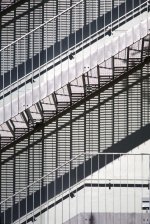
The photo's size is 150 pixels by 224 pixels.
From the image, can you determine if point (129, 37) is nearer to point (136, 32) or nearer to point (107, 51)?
point (136, 32)

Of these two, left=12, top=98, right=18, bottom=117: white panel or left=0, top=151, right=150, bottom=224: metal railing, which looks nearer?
left=12, top=98, right=18, bottom=117: white panel

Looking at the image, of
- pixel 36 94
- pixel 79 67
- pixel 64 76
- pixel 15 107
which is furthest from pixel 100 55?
pixel 15 107

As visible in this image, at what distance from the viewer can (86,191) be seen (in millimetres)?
16344

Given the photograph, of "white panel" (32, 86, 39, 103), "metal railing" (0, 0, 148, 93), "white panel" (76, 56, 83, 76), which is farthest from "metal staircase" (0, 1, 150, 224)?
"white panel" (76, 56, 83, 76)

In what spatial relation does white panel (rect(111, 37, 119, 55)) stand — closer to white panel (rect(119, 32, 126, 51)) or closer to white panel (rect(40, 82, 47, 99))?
white panel (rect(119, 32, 126, 51))

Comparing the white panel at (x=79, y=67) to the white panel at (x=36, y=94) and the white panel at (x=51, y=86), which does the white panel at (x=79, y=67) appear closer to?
the white panel at (x=51, y=86)

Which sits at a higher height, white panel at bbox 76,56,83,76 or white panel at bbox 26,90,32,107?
white panel at bbox 76,56,83,76

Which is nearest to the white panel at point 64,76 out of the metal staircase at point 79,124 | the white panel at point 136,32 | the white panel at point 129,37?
the white panel at point 129,37

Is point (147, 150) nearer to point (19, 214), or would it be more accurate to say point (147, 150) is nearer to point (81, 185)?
point (81, 185)

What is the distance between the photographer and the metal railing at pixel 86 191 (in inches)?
643

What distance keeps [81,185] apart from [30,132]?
1652 mm

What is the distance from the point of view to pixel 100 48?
14.6m

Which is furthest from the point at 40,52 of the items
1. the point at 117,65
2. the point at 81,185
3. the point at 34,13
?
the point at 81,185

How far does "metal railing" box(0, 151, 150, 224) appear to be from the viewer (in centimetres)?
1633
